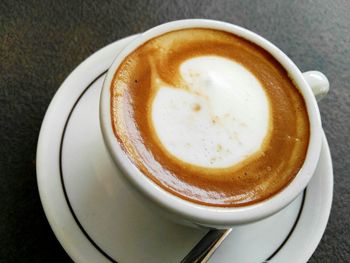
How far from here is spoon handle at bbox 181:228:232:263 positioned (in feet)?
2.26

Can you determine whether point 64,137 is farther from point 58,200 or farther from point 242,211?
point 242,211

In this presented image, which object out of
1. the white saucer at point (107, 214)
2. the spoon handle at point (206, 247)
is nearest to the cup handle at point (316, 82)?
the white saucer at point (107, 214)

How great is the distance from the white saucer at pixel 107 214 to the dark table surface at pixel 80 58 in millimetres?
77

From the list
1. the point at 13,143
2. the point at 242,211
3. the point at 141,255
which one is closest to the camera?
the point at 242,211

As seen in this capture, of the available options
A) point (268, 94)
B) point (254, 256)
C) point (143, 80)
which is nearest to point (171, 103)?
point (143, 80)

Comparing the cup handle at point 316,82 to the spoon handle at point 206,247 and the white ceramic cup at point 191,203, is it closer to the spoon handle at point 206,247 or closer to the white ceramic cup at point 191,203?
the white ceramic cup at point 191,203

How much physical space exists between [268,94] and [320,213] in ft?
0.76

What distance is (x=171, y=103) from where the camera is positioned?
69 cm

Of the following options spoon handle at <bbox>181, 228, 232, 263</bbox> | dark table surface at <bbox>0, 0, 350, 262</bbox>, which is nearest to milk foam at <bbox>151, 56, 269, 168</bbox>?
spoon handle at <bbox>181, 228, 232, 263</bbox>

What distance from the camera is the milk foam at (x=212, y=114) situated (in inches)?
26.0

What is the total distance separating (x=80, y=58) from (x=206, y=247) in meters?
0.48

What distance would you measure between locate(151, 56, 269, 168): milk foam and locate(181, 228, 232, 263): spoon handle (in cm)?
12

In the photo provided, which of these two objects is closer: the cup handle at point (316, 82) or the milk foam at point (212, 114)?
the milk foam at point (212, 114)

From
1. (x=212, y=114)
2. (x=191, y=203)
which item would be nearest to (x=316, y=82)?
(x=212, y=114)
